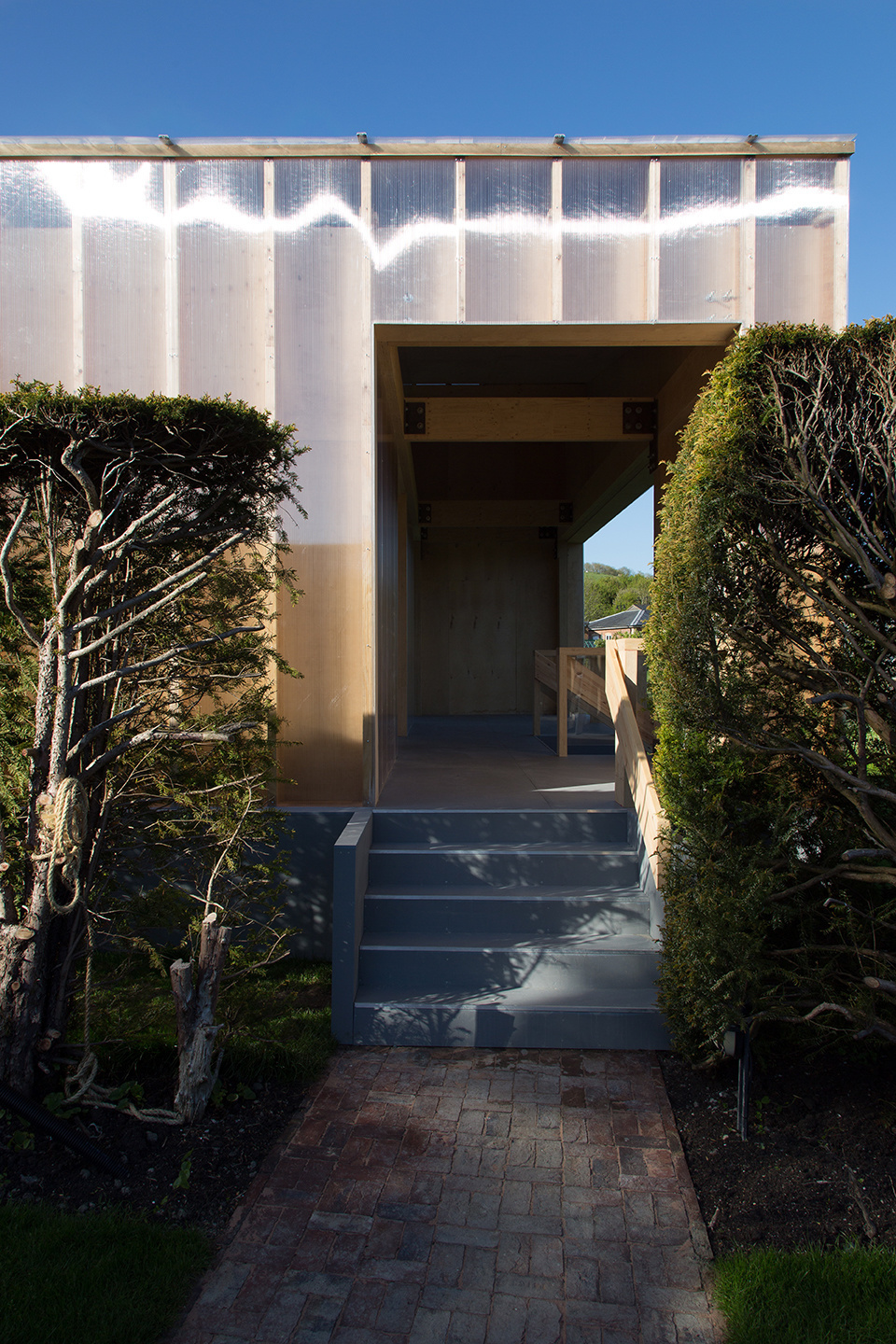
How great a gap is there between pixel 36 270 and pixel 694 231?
415 cm

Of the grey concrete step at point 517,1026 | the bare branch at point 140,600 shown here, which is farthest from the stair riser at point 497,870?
the bare branch at point 140,600

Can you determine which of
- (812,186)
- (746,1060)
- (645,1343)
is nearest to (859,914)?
(746,1060)

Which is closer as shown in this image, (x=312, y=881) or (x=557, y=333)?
(x=312, y=881)

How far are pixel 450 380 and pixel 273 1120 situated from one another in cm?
792

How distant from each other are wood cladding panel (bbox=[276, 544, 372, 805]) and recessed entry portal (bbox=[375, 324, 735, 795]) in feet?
0.64

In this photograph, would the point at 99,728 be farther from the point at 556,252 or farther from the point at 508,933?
the point at 556,252

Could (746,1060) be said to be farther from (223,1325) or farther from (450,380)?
(450,380)

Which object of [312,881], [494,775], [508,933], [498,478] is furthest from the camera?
[498,478]

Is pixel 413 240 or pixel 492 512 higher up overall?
pixel 413 240

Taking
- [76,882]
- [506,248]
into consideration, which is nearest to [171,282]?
[506,248]

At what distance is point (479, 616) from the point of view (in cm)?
1273

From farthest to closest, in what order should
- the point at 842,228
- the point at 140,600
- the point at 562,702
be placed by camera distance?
the point at 562,702
the point at 842,228
the point at 140,600

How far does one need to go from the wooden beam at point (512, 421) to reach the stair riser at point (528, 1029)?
5.75 metres

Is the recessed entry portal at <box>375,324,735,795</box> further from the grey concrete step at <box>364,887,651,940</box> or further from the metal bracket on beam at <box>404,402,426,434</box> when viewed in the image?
the grey concrete step at <box>364,887,651,940</box>
